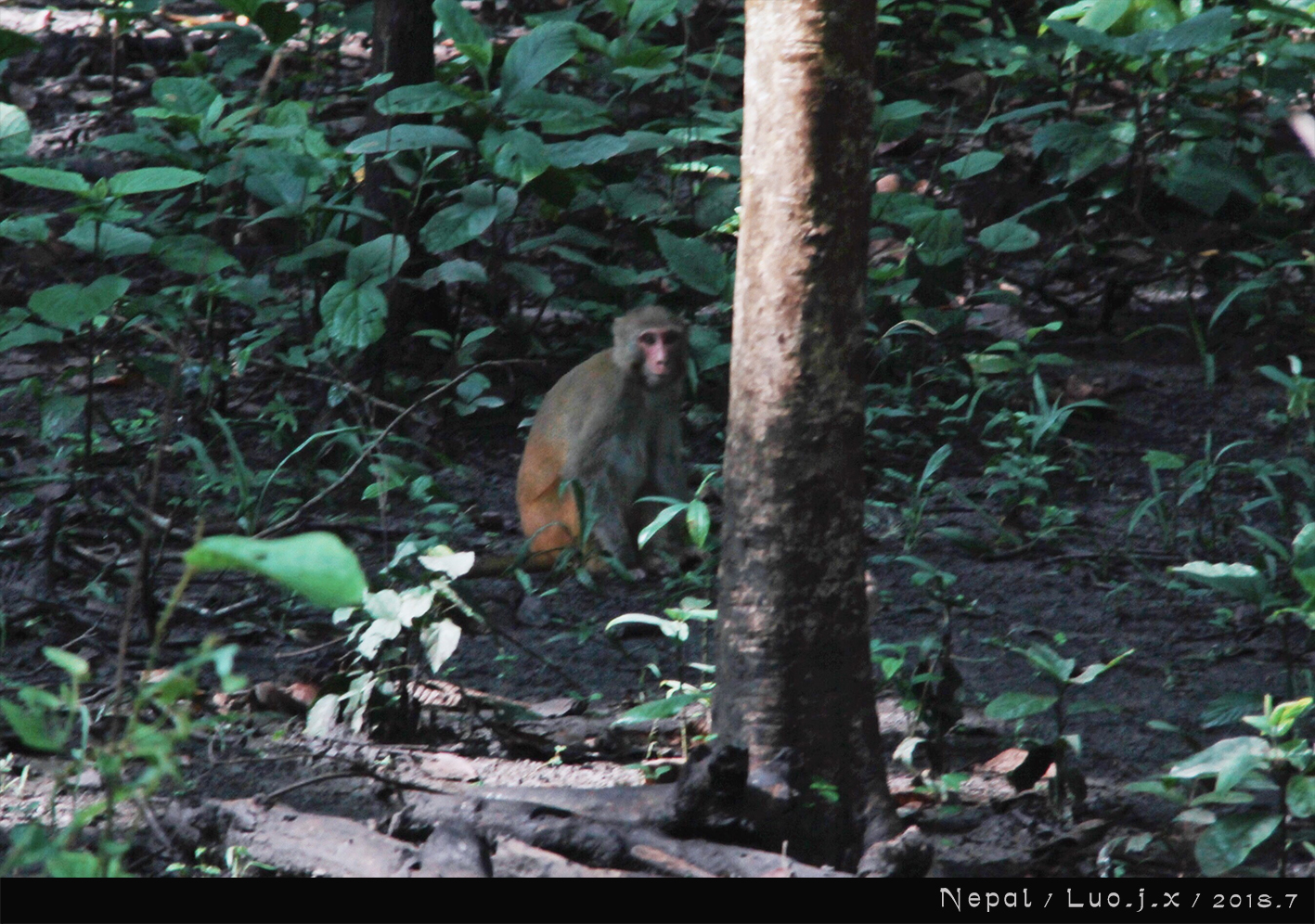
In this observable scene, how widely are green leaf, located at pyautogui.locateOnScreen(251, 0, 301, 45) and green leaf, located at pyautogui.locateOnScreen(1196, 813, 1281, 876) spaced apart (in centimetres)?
535

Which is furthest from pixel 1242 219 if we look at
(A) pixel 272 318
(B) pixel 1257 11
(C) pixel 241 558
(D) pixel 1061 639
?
(C) pixel 241 558

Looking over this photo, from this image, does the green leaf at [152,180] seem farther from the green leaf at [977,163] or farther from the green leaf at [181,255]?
the green leaf at [977,163]

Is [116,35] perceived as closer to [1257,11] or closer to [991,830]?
[1257,11]

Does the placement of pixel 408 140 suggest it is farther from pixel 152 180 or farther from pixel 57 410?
pixel 57 410

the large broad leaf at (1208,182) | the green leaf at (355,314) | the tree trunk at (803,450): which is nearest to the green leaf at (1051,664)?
the tree trunk at (803,450)

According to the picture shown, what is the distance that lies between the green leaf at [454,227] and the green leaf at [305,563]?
4216mm

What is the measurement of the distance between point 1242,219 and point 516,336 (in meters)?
4.06

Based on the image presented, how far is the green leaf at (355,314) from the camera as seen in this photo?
534cm

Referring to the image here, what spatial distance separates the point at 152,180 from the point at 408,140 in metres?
1.29

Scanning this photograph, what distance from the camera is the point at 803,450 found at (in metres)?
2.83

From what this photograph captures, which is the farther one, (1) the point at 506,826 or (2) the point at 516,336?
(2) the point at 516,336

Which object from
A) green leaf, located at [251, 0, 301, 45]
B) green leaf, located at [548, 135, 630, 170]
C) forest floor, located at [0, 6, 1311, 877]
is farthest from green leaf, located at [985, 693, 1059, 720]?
green leaf, located at [251, 0, 301, 45]

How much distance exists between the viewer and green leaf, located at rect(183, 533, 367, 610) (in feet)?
5.08

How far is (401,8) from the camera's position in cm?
614
